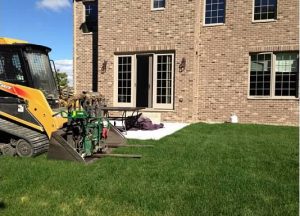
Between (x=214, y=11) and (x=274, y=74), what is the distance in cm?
348

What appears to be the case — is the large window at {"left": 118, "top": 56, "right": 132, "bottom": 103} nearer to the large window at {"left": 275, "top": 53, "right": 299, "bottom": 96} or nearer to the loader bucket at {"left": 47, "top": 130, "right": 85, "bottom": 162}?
the large window at {"left": 275, "top": 53, "right": 299, "bottom": 96}

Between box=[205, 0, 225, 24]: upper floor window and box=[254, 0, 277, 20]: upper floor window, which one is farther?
box=[205, 0, 225, 24]: upper floor window

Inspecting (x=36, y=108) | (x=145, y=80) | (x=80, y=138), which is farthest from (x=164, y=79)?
(x=80, y=138)

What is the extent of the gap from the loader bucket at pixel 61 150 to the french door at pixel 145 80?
25.5 feet

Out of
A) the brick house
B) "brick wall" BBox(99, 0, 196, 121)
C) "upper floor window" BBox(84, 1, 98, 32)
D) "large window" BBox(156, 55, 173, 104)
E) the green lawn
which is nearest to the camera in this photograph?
the green lawn

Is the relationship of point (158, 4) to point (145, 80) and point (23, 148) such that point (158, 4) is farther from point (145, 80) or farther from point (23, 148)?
point (23, 148)

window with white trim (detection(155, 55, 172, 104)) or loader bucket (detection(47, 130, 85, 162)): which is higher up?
window with white trim (detection(155, 55, 172, 104))

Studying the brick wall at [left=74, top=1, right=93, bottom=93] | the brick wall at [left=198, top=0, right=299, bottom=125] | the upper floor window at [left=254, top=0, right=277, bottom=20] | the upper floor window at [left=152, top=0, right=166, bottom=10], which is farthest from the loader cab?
the upper floor window at [left=254, top=0, right=277, bottom=20]

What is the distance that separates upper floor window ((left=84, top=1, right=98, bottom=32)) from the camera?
15.7m

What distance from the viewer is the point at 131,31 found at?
1416 centimetres

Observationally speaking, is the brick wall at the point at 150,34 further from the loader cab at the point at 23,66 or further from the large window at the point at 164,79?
the loader cab at the point at 23,66

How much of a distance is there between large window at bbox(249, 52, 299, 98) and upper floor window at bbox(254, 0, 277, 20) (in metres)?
1.45

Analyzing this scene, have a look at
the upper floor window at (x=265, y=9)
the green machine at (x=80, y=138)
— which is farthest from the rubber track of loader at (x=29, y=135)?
the upper floor window at (x=265, y=9)

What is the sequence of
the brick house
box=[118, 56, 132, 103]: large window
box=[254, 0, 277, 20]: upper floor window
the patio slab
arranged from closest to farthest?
the patio slab < the brick house < box=[254, 0, 277, 20]: upper floor window < box=[118, 56, 132, 103]: large window
